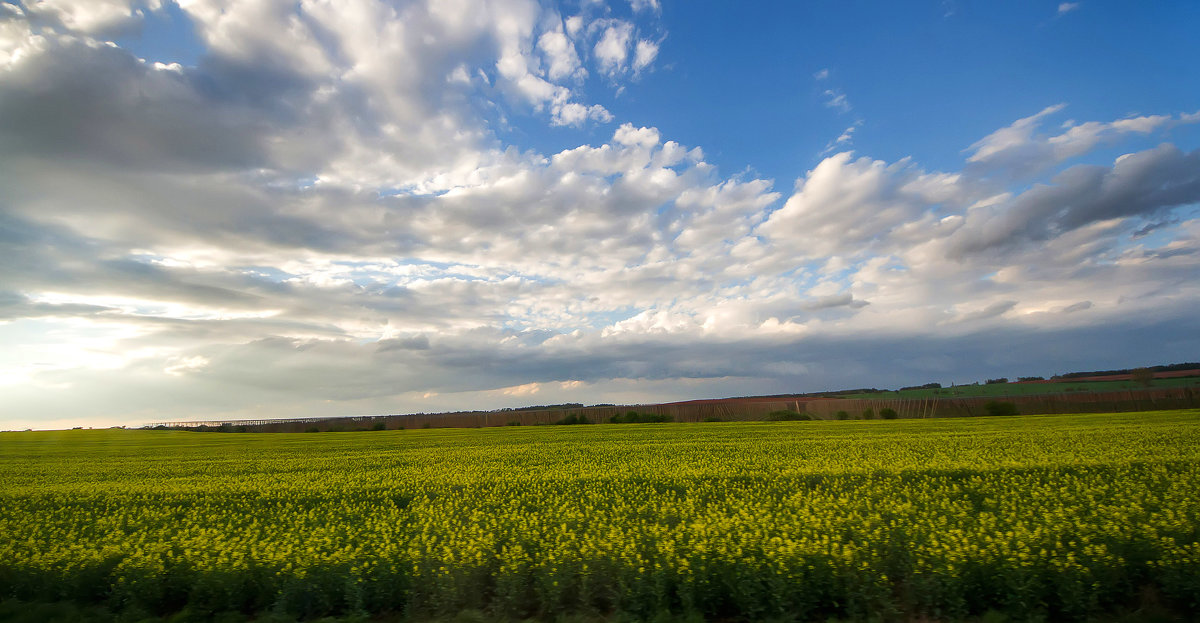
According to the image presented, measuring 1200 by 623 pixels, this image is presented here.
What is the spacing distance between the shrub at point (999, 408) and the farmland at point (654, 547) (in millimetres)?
60892

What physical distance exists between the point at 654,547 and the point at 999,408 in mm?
76512

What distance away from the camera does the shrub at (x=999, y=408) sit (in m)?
68.5

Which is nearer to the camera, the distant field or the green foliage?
the green foliage

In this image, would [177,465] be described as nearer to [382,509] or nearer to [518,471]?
[518,471]

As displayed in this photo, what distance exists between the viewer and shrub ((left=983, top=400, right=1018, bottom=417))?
6850cm

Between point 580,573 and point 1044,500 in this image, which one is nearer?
point 580,573

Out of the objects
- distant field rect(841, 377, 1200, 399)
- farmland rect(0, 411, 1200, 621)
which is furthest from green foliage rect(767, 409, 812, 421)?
farmland rect(0, 411, 1200, 621)

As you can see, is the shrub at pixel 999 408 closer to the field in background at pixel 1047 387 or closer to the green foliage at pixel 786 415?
the field in background at pixel 1047 387

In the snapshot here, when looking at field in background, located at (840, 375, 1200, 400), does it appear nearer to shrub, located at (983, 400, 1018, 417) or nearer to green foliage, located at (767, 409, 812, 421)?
shrub, located at (983, 400, 1018, 417)

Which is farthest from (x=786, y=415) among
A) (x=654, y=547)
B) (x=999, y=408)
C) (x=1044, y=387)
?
(x=654, y=547)

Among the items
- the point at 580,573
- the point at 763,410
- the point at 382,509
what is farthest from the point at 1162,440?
the point at 763,410

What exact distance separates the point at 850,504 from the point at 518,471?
1212 cm

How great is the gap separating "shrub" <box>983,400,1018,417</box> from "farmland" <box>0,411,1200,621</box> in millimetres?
60892

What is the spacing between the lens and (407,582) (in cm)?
834
